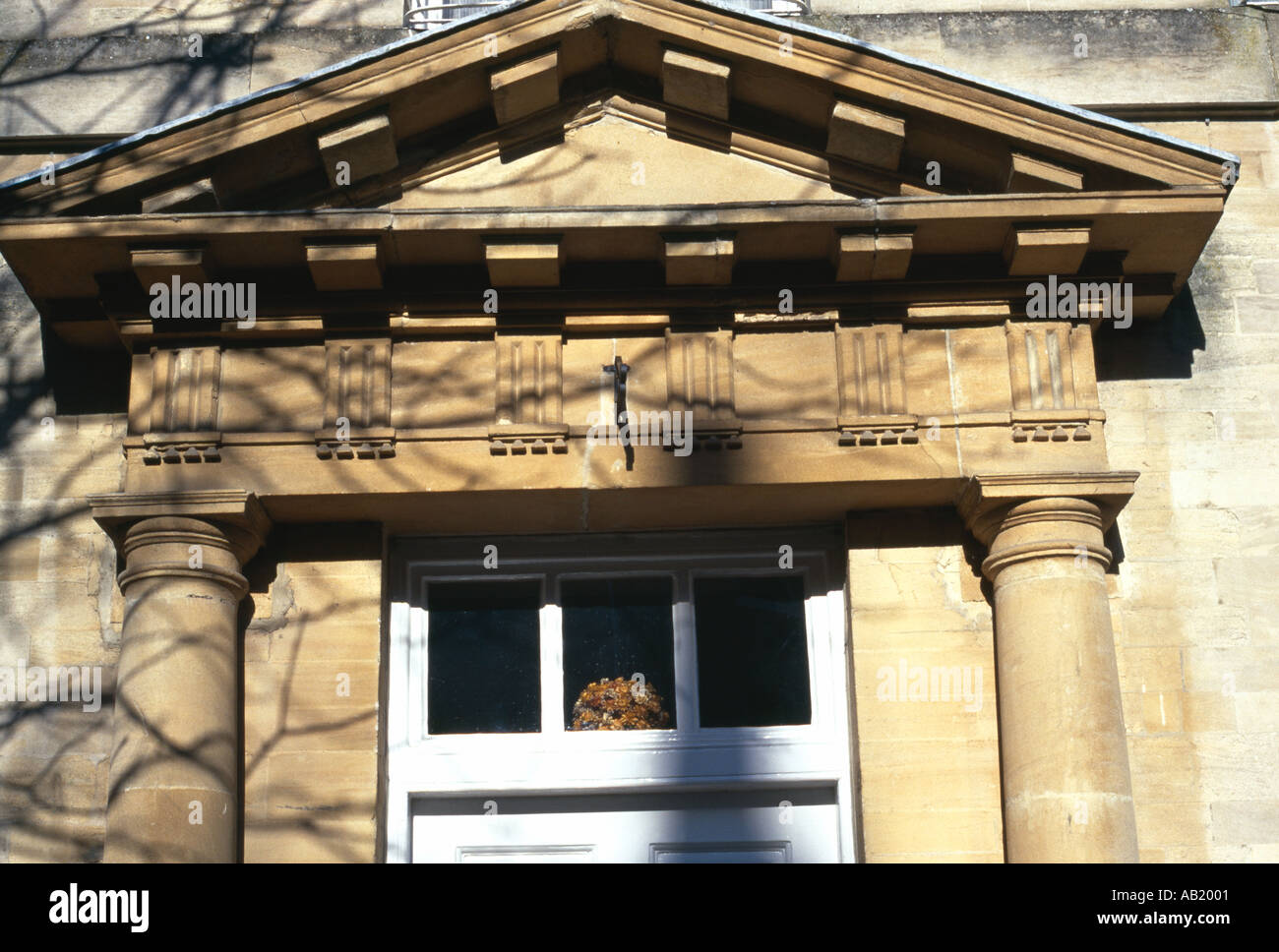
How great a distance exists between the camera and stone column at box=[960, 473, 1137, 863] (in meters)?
7.43

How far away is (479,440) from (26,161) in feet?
10.8

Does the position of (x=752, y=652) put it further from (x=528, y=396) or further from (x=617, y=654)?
(x=528, y=396)

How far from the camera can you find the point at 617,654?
847 centimetres

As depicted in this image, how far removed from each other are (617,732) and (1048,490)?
7.61ft

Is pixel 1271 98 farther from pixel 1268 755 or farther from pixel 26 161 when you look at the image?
→ pixel 26 161

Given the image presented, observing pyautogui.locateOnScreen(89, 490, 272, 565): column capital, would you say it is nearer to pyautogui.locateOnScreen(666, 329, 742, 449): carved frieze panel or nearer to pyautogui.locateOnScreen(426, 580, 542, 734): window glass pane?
pyautogui.locateOnScreen(426, 580, 542, 734): window glass pane

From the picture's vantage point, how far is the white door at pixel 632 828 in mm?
8203

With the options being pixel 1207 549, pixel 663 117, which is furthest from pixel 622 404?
pixel 1207 549

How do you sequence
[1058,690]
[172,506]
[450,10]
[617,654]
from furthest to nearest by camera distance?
[450,10] → [617,654] → [172,506] → [1058,690]

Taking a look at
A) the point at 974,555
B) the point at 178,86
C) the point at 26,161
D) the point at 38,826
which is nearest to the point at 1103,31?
the point at 974,555

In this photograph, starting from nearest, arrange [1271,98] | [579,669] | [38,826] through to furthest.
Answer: [38,826] < [579,669] < [1271,98]

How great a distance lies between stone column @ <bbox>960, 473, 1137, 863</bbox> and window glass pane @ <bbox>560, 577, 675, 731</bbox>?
1.58m

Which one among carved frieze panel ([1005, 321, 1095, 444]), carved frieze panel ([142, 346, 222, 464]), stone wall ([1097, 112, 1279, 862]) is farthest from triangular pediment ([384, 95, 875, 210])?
stone wall ([1097, 112, 1279, 862])

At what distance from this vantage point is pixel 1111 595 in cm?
829
